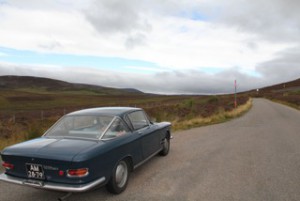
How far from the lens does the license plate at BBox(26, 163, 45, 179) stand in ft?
15.0

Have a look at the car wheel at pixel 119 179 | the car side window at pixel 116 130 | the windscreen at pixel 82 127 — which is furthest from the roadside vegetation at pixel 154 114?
the car wheel at pixel 119 179

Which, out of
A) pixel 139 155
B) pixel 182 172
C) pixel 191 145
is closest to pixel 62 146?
pixel 139 155

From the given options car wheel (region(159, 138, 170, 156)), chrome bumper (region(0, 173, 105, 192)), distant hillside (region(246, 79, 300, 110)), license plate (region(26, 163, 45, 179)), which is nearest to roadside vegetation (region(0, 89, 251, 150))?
car wheel (region(159, 138, 170, 156))

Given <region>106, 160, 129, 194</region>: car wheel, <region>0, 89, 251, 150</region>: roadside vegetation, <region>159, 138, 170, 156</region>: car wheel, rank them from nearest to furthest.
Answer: <region>106, 160, 129, 194</region>: car wheel < <region>159, 138, 170, 156</region>: car wheel < <region>0, 89, 251, 150</region>: roadside vegetation

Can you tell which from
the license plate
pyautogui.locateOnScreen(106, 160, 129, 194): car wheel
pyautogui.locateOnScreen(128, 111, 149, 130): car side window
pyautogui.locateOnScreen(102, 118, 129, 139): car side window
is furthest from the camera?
pyautogui.locateOnScreen(128, 111, 149, 130): car side window

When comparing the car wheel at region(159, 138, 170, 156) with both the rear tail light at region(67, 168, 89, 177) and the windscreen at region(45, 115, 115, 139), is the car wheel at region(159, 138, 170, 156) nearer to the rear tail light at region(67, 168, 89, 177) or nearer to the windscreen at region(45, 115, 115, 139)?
the windscreen at region(45, 115, 115, 139)

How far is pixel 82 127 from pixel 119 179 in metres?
1.31

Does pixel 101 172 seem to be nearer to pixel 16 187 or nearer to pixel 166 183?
pixel 166 183

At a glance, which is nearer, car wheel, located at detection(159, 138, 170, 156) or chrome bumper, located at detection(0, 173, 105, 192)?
chrome bumper, located at detection(0, 173, 105, 192)

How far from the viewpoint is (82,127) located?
5855 millimetres

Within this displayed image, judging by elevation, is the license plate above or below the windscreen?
below

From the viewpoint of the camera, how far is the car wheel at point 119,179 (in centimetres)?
500

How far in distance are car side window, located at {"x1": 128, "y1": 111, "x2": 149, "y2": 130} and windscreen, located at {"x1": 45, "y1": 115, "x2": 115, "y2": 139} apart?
2.55ft

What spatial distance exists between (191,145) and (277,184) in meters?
4.11
